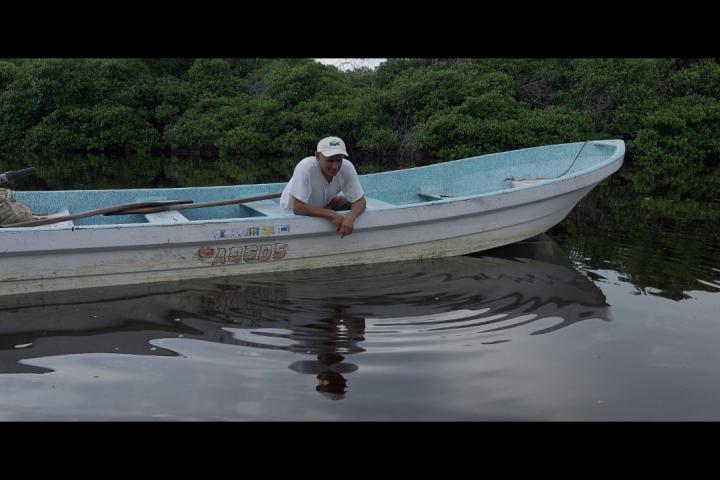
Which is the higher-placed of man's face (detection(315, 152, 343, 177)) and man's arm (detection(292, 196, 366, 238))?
man's face (detection(315, 152, 343, 177))

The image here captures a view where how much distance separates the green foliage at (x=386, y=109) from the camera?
16.1m

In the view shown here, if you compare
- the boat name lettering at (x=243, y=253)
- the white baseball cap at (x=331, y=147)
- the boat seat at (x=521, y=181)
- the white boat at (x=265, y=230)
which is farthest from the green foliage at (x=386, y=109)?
the boat name lettering at (x=243, y=253)

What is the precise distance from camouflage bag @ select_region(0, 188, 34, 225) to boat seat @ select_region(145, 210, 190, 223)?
0.96m

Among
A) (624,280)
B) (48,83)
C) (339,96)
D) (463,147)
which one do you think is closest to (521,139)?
(463,147)

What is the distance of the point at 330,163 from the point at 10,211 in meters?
2.53

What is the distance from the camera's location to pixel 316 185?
19.3 ft

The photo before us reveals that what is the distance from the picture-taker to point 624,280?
20.1ft

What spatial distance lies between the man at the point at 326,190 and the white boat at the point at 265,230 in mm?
91

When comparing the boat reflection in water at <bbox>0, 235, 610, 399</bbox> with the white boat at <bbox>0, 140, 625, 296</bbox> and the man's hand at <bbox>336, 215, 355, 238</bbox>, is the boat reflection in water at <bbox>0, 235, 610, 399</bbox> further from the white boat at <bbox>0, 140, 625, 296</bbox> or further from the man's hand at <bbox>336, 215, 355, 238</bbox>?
the man's hand at <bbox>336, 215, 355, 238</bbox>

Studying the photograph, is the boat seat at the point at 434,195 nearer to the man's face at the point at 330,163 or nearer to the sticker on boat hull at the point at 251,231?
the man's face at the point at 330,163

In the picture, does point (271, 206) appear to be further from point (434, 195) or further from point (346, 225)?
point (434, 195)

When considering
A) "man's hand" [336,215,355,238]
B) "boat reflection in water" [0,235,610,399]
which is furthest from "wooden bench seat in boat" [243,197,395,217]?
"boat reflection in water" [0,235,610,399]

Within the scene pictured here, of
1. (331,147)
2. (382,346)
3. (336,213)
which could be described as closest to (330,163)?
(331,147)

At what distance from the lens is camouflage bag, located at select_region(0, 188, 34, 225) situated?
5.32m
